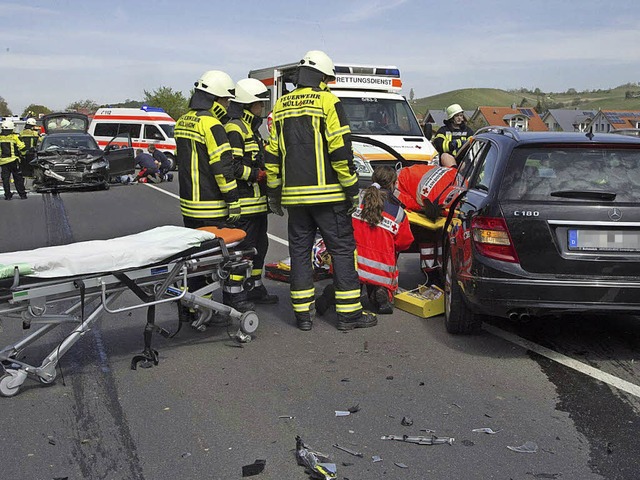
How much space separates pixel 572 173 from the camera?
5035mm

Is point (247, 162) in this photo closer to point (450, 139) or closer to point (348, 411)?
point (348, 411)

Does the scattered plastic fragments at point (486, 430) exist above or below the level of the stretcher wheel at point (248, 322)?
below

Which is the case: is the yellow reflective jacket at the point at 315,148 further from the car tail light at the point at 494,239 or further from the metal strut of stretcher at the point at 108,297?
the car tail light at the point at 494,239

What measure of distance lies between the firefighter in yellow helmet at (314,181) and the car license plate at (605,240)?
1.85m

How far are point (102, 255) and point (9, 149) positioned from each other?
1529cm

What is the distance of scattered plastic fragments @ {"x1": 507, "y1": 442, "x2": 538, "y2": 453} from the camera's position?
149 inches

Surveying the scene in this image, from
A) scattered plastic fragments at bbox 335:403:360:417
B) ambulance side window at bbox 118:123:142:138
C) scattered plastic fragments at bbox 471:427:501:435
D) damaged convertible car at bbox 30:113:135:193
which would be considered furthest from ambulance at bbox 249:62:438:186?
ambulance side window at bbox 118:123:142:138

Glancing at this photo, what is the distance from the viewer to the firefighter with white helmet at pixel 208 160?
5.98 metres

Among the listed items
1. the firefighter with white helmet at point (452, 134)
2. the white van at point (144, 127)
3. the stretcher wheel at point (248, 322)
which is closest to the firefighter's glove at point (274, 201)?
the stretcher wheel at point (248, 322)

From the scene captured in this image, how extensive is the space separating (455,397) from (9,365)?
2789mm

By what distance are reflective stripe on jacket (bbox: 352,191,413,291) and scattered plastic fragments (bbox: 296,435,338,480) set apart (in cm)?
288

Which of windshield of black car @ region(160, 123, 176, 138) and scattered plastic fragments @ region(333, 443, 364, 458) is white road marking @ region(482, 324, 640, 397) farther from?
A: windshield of black car @ region(160, 123, 176, 138)

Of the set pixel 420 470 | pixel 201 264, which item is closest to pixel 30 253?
pixel 201 264

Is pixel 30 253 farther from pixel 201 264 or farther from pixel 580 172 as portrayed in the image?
pixel 580 172
